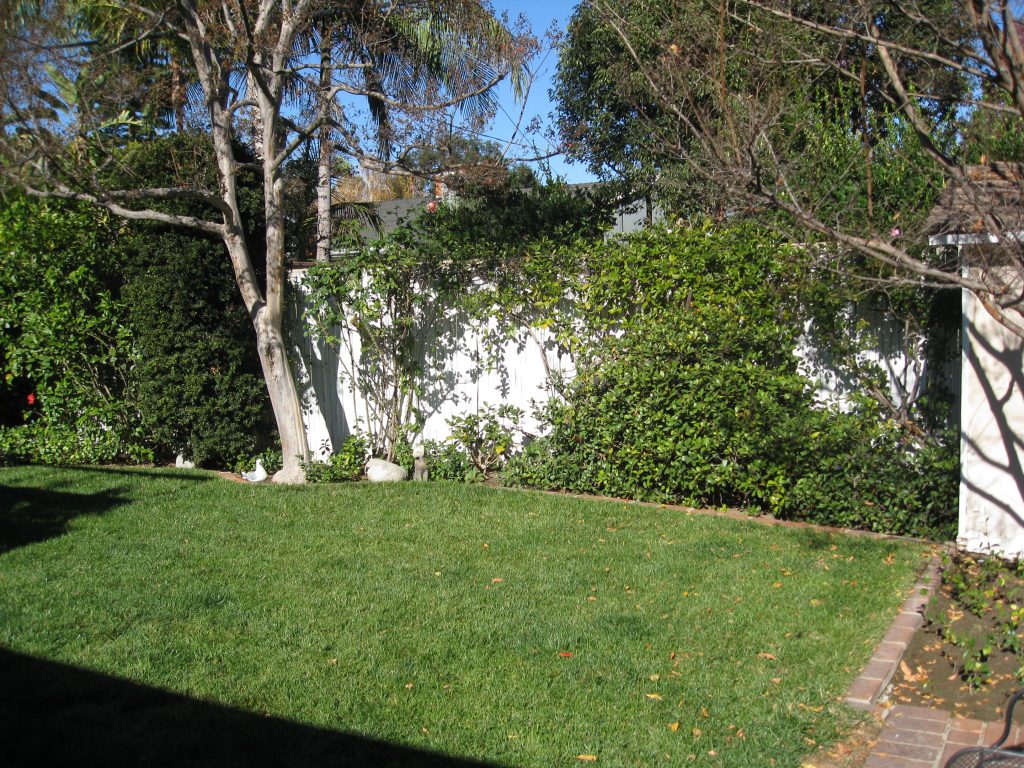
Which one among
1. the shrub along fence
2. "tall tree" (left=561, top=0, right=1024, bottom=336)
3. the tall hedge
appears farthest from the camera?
the tall hedge

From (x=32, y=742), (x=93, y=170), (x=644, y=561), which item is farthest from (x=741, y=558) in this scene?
(x=93, y=170)

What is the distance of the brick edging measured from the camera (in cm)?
432

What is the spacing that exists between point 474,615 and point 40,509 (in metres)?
4.50

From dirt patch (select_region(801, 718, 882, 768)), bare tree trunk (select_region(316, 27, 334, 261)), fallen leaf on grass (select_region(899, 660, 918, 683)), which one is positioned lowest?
dirt patch (select_region(801, 718, 882, 768))

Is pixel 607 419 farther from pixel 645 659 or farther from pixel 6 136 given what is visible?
pixel 6 136

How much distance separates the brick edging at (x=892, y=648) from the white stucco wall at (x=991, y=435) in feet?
1.96

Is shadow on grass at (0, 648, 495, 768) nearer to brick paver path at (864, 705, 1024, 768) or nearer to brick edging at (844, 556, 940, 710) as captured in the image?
brick paver path at (864, 705, 1024, 768)

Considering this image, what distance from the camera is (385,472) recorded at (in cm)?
909

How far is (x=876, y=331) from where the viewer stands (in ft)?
24.5

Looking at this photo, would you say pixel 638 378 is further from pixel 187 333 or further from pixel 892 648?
pixel 187 333

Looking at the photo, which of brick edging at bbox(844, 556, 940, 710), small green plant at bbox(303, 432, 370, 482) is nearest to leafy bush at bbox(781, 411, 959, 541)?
brick edging at bbox(844, 556, 940, 710)

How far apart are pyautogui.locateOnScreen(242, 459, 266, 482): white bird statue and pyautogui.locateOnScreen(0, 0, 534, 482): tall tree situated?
11.0 inches

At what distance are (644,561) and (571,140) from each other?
5.80m

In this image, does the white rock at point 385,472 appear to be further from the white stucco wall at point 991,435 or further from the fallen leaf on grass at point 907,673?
the fallen leaf on grass at point 907,673
